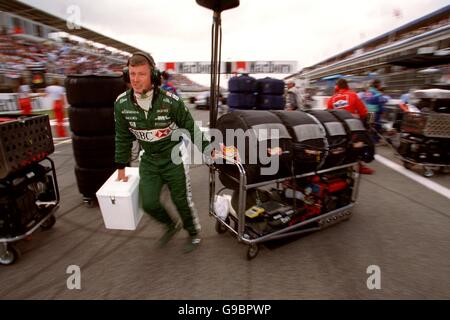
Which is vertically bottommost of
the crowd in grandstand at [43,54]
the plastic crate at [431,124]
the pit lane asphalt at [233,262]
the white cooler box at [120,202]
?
the pit lane asphalt at [233,262]

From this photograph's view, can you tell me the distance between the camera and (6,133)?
2281 mm

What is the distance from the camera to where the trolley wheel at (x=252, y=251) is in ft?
8.47

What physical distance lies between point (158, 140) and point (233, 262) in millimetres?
1396

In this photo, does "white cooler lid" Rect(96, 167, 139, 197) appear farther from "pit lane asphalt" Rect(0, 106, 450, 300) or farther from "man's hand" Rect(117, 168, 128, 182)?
"pit lane asphalt" Rect(0, 106, 450, 300)

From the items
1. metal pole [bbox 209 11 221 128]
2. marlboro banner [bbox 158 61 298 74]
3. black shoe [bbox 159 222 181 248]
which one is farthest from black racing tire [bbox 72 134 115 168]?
marlboro banner [bbox 158 61 298 74]

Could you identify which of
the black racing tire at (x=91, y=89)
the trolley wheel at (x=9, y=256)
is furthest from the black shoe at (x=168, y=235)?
the black racing tire at (x=91, y=89)

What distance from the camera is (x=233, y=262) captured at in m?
2.56

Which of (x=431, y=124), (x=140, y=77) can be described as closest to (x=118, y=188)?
(x=140, y=77)

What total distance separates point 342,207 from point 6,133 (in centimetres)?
362

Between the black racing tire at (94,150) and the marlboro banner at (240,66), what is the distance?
1074 cm

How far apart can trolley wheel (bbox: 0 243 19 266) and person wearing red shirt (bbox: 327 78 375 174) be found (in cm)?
527

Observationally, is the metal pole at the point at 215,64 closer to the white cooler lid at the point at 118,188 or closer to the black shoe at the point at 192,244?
the white cooler lid at the point at 118,188

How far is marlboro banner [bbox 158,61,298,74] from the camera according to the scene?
13.9 metres

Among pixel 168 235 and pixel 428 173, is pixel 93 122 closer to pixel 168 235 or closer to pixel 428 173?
pixel 168 235
